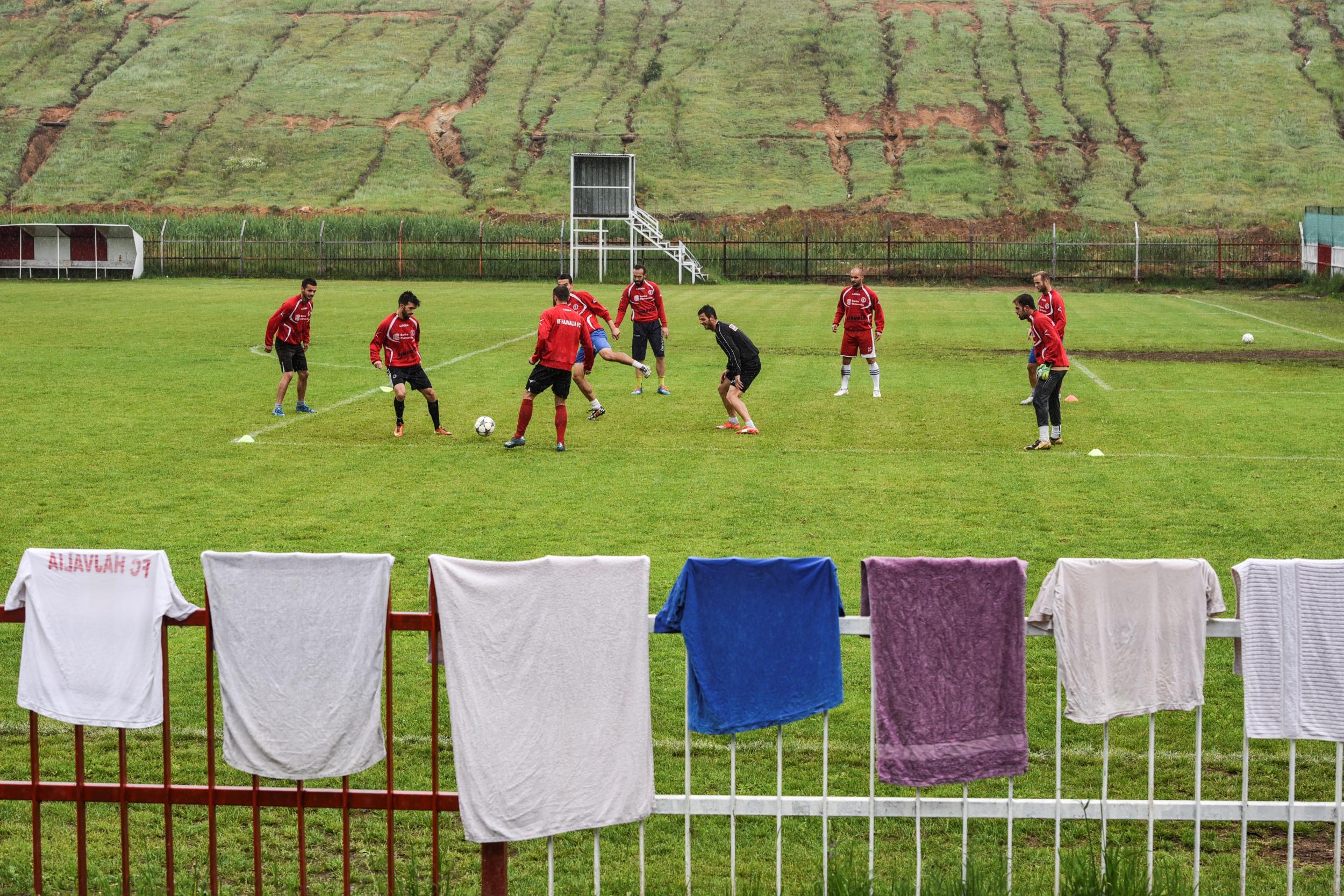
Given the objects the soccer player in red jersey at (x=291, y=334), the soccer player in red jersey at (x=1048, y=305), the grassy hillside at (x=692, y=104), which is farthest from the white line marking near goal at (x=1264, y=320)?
the grassy hillside at (x=692, y=104)

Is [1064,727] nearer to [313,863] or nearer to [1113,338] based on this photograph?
[313,863]

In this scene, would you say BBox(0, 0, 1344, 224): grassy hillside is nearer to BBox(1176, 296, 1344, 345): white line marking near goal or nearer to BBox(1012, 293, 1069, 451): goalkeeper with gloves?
BBox(1176, 296, 1344, 345): white line marking near goal

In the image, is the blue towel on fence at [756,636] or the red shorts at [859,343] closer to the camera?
the blue towel on fence at [756,636]

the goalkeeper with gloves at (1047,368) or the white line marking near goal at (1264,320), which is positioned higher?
the white line marking near goal at (1264,320)

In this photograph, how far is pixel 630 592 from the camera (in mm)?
5551

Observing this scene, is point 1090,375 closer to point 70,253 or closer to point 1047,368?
point 1047,368

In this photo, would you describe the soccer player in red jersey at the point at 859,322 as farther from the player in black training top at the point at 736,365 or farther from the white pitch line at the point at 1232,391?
the white pitch line at the point at 1232,391

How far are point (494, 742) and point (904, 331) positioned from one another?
30118 millimetres

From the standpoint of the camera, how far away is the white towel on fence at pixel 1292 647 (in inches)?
220

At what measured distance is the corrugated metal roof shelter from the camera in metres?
55.8

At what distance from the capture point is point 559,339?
1686 cm

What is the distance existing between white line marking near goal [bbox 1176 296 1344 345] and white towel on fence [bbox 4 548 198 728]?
102 ft

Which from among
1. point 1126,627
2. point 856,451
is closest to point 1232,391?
point 856,451

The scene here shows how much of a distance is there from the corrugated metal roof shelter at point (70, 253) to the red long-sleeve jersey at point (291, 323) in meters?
40.0
